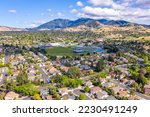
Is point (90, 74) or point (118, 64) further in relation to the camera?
point (118, 64)

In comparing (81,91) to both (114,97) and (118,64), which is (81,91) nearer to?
(114,97)

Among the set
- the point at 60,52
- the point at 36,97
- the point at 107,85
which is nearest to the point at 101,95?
the point at 107,85

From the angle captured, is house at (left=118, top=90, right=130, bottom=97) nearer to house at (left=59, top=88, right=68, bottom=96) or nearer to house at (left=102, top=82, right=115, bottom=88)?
house at (left=102, top=82, right=115, bottom=88)

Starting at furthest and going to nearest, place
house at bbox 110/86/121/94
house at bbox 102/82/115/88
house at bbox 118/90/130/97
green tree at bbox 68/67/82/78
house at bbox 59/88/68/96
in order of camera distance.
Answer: green tree at bbox 68/67/82/78 < house at bbox 102/82/115/88 < house at bbox 110/86/121/94 < house at bbox 59/88/68/96 < house at bbox 118/90/130/97

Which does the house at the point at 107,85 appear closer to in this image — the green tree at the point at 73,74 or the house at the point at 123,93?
the house at the point at 123,93

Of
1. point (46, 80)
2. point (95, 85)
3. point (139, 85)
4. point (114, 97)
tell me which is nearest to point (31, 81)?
point (46, 80)

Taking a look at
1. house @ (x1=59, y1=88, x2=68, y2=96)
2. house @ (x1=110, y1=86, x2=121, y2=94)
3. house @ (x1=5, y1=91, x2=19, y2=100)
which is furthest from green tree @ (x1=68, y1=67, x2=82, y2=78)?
house @ (x1=5, y1=91, x2=19, y2=100)

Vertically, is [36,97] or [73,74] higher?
[73,74]

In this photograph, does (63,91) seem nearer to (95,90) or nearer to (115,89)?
(95,90)

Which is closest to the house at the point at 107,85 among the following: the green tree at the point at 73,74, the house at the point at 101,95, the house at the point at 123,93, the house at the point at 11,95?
the house at the point at 123,93

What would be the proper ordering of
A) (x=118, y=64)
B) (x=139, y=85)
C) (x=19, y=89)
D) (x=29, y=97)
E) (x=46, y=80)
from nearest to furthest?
(x=29, y=97)
(x=19, y=89)
(x=139, y=85)
(x=46, y=80)
(x=118, y=64)

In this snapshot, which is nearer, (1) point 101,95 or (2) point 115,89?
(1) point 101,95
